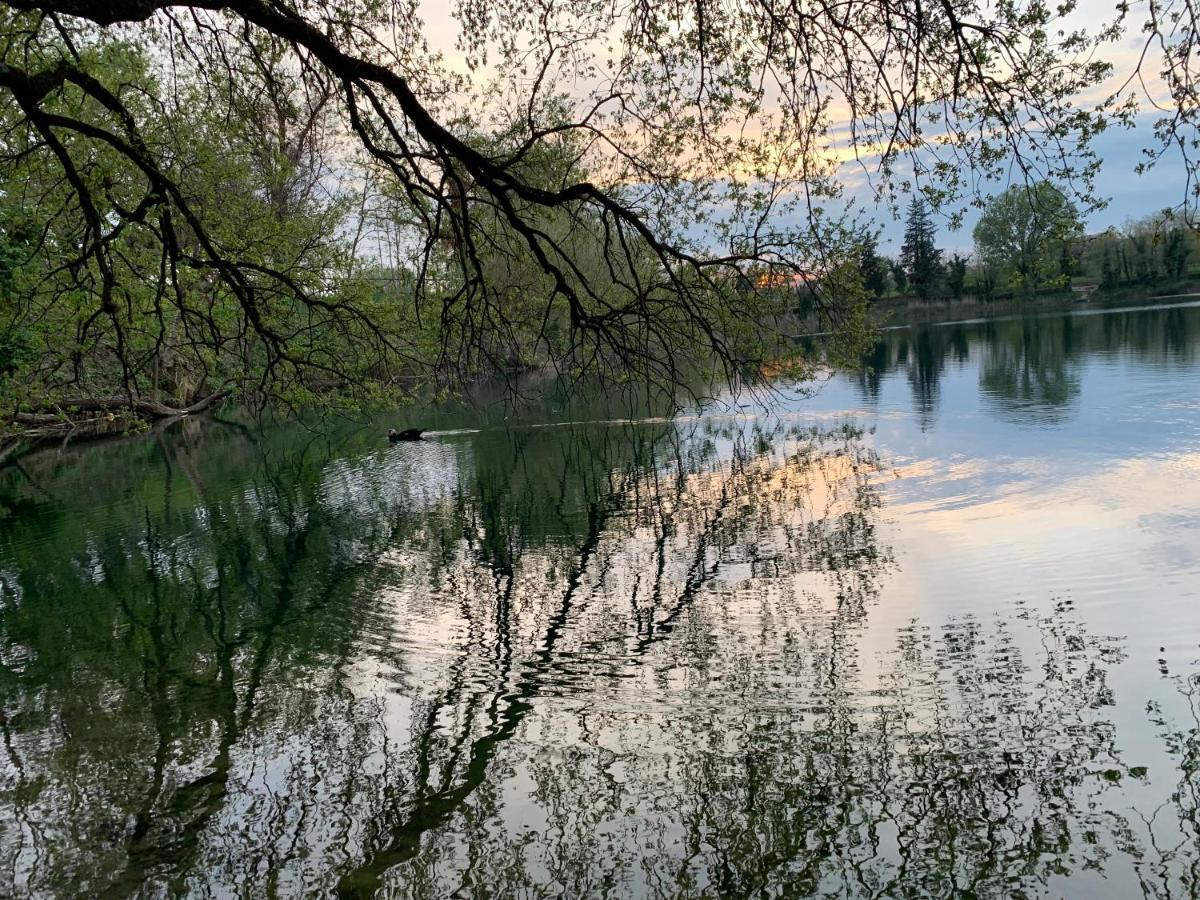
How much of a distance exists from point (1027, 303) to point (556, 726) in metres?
74.7

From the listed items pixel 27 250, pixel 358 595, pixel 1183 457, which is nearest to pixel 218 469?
pixel 27 250

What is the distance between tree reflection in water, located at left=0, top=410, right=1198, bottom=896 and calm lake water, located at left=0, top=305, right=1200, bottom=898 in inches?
1.3

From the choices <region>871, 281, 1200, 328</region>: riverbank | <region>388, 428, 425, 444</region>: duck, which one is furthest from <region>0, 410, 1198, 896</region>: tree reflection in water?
<region>871, 281, 1200, 328</region>: riverbank

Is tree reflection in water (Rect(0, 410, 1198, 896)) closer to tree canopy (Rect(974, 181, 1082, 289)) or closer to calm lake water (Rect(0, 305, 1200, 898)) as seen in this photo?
calm lake water (Rect(0, 305, 1200, 898))

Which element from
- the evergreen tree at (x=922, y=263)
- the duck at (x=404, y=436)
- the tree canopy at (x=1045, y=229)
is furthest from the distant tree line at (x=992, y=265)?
the tree canopy at (x=1045, y=229)

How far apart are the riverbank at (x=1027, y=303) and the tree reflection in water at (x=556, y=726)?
60.7 meters

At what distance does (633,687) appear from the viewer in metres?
7.53

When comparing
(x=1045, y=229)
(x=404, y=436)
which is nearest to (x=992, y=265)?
(x=404, y=436)

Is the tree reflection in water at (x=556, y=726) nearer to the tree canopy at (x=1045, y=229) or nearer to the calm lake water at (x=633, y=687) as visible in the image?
the calm lake water at (x=633, y=687)

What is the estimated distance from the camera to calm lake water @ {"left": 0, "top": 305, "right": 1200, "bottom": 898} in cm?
496

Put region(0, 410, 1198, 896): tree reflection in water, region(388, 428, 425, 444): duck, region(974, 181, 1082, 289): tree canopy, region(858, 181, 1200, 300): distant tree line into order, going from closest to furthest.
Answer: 1. region(0, 410, 1198, 896): tree reflection in water
2. region(974, 181, 1082, 289): tree canopy
3. region(388, 428, 425, 444): duck
4. region(858, 181, 1200, 300): distant tree line

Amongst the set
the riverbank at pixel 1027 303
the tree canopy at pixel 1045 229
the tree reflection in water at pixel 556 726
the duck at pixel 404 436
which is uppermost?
the riverbank at pixel 1027 303

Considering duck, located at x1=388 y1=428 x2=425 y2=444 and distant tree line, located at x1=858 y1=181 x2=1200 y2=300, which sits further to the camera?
distant tree line, located at x1=858 y1=181 x2=1200 y2=300

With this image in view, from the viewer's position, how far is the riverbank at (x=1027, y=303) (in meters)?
69.1
